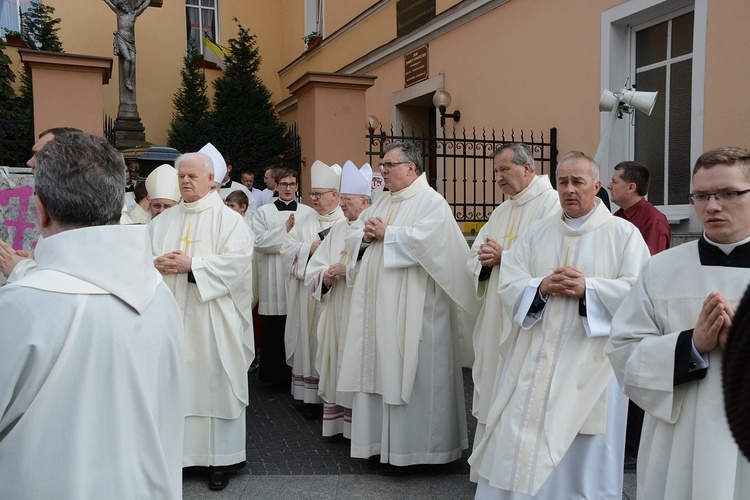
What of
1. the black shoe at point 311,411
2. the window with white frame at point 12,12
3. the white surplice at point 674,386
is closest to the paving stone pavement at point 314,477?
the black shoe at point 311,411

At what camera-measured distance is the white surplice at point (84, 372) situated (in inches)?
71.2

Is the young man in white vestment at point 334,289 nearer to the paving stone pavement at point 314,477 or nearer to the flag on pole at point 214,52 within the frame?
the paving stone pavement at point 314,477

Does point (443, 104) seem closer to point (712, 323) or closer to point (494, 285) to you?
point (494, 285)

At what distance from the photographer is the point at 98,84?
7.23m

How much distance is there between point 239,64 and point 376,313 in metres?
13.9

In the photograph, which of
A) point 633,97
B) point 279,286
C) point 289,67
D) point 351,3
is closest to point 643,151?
point 633,97

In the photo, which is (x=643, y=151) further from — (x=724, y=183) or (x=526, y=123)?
(x=724, y=183)

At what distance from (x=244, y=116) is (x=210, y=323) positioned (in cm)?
1296

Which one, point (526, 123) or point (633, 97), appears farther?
point (526, 123)

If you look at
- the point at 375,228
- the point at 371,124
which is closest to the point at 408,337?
the point at 375,228

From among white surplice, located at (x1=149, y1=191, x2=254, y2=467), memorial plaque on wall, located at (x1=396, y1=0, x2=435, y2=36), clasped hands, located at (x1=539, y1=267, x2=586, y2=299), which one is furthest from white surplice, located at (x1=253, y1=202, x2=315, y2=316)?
memorial plaque on wall, located at (x1=396, y1=0, x2=435, y2=36)

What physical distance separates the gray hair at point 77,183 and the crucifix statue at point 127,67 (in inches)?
453

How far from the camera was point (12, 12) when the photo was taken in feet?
53.9

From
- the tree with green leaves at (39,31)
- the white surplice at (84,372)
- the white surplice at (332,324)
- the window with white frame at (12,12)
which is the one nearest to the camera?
the white surplice at (84,372)
